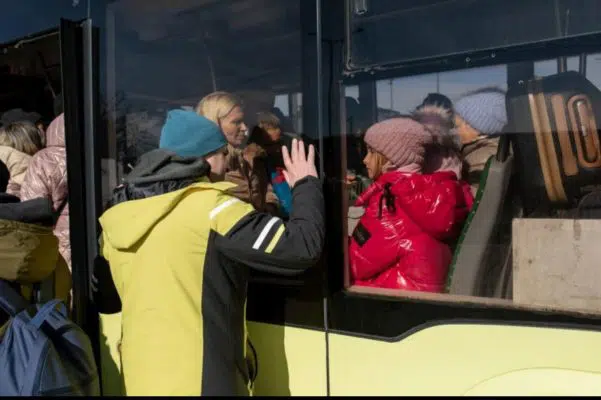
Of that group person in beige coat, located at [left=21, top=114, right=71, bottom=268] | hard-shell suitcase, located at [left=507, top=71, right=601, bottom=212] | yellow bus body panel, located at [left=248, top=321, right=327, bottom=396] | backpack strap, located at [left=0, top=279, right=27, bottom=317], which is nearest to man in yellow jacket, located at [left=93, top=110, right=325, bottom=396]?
yellow bus body panel, located at [left=248, top=321, right=327, bottom=396]

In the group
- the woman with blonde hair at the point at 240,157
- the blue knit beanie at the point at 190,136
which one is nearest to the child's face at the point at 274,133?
the woman with blonde hair at the point at 240,157

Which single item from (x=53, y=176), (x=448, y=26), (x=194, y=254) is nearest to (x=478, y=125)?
(x=448, y=26)

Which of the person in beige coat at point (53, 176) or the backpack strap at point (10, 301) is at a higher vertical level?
the person in beige coat at point (53, 176)

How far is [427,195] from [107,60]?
1429mm

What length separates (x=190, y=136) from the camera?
91.5 inches

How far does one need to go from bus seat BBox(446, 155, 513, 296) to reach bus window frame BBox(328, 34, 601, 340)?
0.19ft

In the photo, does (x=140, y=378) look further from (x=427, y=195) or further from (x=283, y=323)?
(x=427, y=195)

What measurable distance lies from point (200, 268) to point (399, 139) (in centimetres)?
82

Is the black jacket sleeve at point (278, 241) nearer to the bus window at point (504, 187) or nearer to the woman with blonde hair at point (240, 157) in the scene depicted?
the bus window at point (504, 187)

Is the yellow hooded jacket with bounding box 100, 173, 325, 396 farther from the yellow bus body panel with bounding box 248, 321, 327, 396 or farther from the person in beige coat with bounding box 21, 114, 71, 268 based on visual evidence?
the person in beige coat with bounding box 21, 114, 71, 268

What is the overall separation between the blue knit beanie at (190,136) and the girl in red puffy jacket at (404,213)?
532mm

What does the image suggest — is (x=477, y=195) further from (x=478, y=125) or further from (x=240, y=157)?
(x=240, y=157)

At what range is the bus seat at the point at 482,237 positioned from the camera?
7.45ft

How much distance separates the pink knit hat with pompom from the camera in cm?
244
